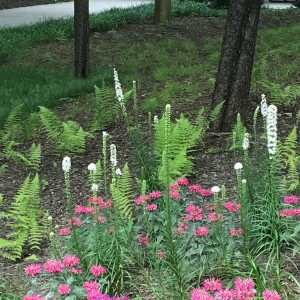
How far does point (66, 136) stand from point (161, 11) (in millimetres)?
9143

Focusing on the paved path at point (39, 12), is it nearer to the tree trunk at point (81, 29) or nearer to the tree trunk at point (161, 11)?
the tree trunk at point (161, 11)

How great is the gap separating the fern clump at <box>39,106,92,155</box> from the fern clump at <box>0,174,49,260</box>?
4.34ft

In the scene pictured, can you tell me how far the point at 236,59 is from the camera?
18.5 ft

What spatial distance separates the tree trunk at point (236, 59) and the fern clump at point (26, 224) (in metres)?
2.38

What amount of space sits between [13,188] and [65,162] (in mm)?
2669

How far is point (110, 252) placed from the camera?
315 centimetres

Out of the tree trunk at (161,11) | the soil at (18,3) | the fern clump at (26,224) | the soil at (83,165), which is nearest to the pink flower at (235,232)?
the soil at (83,165)

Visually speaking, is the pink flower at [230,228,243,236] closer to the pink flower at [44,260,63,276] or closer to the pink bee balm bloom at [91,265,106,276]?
the pink bee balm bloom at [91,265,106,276]

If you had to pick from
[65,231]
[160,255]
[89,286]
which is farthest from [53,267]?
[160,255]

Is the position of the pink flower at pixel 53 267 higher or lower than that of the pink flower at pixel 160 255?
higher

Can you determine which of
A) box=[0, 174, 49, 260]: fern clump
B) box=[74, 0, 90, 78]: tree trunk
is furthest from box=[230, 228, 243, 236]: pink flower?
box=[74, 0, 90, 78]: tree trunk

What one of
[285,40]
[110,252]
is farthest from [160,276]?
[285,40]

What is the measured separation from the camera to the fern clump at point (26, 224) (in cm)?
376

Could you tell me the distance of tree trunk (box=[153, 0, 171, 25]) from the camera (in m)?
13.9
